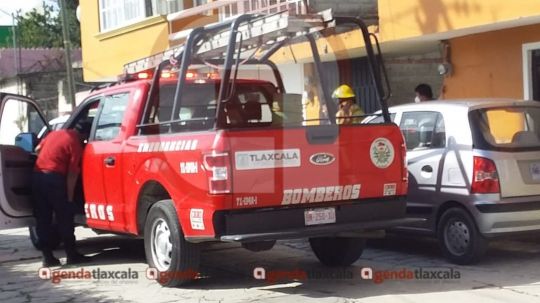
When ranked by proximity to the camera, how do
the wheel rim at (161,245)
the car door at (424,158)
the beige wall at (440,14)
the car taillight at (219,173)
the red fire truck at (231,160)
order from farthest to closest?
the beige wall at (440,14)
the car door at (424,158)
the wheel rim at (161,245)
the red fire truck at (231,160)
the car taillight at (219,173)

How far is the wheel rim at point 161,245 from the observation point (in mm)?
7478

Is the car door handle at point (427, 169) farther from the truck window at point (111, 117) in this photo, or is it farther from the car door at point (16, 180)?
the car door at point (16, 180)

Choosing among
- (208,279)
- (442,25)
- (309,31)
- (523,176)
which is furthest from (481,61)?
(208,279)

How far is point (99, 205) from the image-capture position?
28.1ft

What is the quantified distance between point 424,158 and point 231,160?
2.77 m

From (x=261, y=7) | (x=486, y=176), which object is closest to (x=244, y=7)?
(x=261, y=7)

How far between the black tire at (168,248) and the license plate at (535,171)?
3349 millimetres

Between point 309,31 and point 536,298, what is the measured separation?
10.0 ft

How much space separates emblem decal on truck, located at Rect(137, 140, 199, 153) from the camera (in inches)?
272

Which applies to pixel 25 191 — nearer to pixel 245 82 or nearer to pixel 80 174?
pixel 80 174

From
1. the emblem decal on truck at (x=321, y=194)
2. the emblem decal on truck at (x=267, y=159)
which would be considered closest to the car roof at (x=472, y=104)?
the emblem decal on truck at (x=321, y=194)

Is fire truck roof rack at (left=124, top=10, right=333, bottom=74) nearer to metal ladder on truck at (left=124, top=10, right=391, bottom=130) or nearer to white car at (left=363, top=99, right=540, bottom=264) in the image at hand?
metal ladder on truck at (left=124, top=10, right=391, bottom=130)

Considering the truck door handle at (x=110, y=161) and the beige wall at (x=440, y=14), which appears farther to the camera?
the beige wall at (x=440, y=14)

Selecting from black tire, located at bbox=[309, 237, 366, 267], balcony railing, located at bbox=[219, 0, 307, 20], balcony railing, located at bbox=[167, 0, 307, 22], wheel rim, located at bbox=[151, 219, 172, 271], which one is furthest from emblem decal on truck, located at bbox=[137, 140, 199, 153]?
balcony railing, located at bbox=[219, 0, 307, 20]
